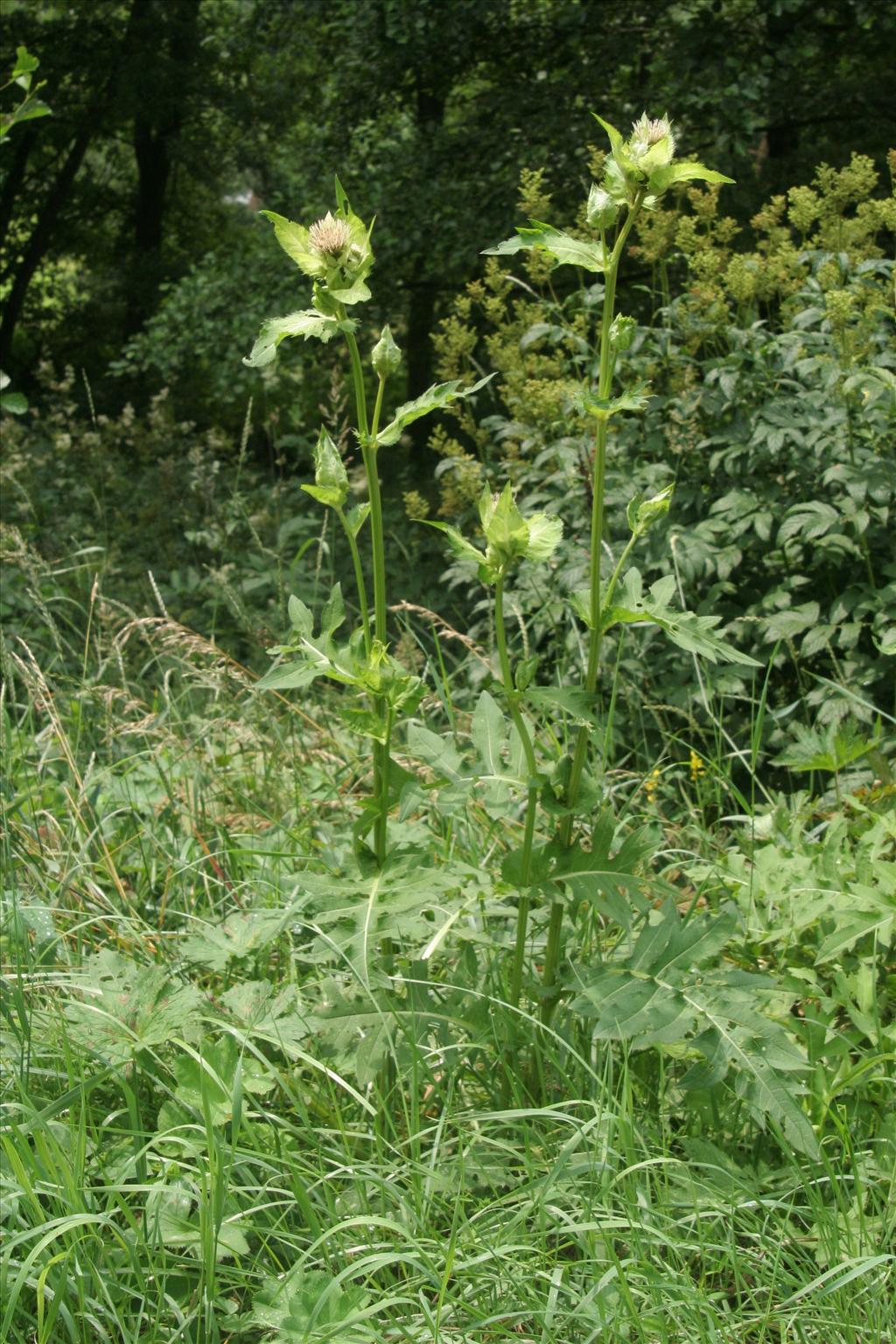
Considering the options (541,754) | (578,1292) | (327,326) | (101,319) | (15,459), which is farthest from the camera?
(101,319)

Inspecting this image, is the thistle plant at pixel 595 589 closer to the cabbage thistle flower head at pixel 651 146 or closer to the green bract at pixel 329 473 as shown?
the cabbage thistle flower head at pixel 651 146

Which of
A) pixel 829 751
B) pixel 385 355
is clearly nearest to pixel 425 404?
pixel 385 355

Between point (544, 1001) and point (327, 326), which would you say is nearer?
point (327, 326)

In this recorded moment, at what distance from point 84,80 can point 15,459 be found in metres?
6.78

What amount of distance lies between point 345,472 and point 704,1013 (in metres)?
0.91

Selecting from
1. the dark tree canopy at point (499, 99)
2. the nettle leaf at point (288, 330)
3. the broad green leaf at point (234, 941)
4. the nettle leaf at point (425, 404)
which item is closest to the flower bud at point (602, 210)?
the nettle leaf at point (425, 404)

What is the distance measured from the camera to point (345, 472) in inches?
72.4

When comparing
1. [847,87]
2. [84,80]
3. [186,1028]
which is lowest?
[186,1028]

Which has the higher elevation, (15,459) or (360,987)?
(15,459)

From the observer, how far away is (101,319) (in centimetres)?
1369

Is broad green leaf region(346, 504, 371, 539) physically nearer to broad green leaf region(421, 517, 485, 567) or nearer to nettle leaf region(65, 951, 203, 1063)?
broad green leaf region(421, 517, 485, 567)

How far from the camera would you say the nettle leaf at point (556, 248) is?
1.66 metres

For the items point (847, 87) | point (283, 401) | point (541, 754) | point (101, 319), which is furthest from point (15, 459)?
point (101, 319)

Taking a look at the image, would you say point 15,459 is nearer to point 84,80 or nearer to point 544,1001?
point 544,1001
